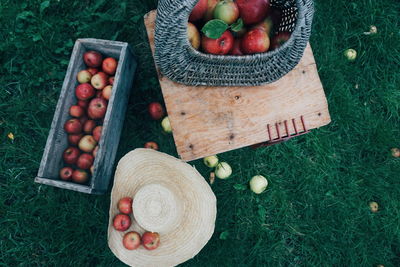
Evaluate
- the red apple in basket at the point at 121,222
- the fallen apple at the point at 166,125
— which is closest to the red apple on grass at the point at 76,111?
the fallen apple at the point at 166,125

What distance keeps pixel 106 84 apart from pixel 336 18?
264 centimetres

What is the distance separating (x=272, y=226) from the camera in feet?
10.9

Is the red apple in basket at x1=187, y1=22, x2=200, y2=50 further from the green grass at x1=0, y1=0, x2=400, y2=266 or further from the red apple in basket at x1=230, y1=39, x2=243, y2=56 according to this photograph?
the green grass at x1=0, y1=0, x2=400, y2=266

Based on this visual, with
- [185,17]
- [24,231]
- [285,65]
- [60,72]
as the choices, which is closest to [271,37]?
[285,65]

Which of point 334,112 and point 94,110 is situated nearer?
point 94,110

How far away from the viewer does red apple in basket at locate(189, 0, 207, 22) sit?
85.4 inches

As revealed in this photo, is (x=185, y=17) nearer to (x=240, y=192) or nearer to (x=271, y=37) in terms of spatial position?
(x=271, y=37)

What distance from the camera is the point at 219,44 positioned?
213 centimetres

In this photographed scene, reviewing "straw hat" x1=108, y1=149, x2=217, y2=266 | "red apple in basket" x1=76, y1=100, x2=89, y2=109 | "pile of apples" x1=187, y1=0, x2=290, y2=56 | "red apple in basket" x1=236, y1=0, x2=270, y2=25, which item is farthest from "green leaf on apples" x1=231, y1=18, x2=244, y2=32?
"red apple in basket" x1=76, y1=100, x2=89, y2=109

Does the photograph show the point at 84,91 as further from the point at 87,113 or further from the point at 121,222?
the point at 121,222

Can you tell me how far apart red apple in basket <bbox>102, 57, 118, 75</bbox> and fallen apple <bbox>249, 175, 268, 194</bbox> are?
1750 mm

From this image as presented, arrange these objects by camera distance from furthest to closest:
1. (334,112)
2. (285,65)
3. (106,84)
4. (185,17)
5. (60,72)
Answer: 1. (334,112)
2. (60,72)
3. (106,84)
4. (285,65)
5. (185,17)

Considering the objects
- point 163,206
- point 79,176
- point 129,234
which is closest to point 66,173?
point 79,176

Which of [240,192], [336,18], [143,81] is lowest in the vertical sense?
[240,192]
